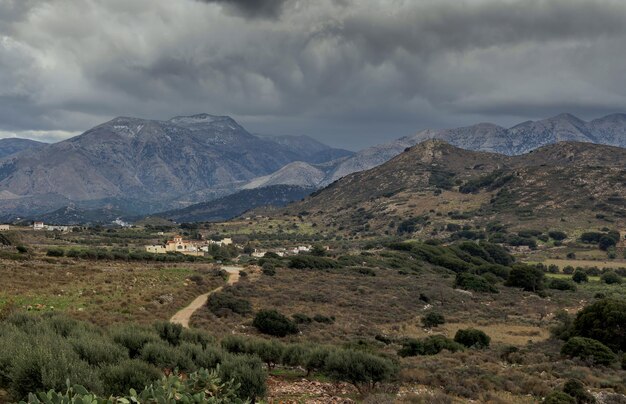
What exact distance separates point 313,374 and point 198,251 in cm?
9537

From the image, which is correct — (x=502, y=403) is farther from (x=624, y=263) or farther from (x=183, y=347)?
(x=624, y=263)

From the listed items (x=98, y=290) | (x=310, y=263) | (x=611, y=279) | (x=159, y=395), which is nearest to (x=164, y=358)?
(x=159, y=395)

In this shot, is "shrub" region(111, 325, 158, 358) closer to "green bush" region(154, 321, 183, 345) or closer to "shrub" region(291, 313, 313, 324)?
"green bush" region(154, 321, 183, 345)

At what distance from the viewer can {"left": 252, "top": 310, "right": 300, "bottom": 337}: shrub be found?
3272cm

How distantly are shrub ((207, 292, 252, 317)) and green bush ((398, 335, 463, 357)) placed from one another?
50.6 feet

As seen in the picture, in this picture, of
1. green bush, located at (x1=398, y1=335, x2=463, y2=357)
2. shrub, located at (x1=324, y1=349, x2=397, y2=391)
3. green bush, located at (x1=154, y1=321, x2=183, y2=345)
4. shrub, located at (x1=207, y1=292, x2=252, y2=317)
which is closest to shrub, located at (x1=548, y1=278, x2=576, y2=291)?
green bush, located at (x1=398, y1=335, x2=463, y2=357)

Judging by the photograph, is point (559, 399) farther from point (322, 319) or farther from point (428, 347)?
point (322, 319)

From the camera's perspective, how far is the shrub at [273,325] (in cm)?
3272

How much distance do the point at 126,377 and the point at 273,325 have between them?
2272 centimetres

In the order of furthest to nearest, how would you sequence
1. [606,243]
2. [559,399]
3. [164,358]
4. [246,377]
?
[606,243] → [559,399] → [164,358] → [246,377]

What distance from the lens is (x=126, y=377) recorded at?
10.7 m

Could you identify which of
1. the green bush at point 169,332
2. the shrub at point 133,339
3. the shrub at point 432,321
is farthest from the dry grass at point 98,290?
the shrub at point 432,321

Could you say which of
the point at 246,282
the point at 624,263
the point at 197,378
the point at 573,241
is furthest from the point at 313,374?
the point at 573,241

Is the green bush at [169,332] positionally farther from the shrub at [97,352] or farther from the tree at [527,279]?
the tree at [527,279]
